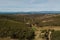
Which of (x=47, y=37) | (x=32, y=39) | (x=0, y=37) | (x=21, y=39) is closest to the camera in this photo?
(x=47, y=37)

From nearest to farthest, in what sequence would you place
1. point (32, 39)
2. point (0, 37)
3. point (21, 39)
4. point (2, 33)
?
point (32, 39) < point (21, 39) < point (0, 37) < point (2, 33)

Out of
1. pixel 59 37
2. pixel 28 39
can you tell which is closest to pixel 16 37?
pixel 28 39

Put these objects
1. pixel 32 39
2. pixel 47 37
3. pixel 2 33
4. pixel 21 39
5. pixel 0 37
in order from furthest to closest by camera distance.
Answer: pixel 2 33 < pixel 0 37 < pixel 21 39 < pixel 32 39 < pixel 47 37

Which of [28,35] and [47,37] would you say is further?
[28,35]

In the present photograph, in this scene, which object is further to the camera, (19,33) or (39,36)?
(19,33)

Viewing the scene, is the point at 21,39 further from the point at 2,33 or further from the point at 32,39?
the point at 2,33

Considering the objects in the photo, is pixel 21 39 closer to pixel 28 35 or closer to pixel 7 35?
pixel 28 35

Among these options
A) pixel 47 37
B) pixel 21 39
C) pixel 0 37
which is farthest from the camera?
pixel 0 37

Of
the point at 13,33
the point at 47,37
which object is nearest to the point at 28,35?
the point at 13,33

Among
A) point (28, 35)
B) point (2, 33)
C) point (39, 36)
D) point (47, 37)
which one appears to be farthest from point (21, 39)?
point (47, 37)
